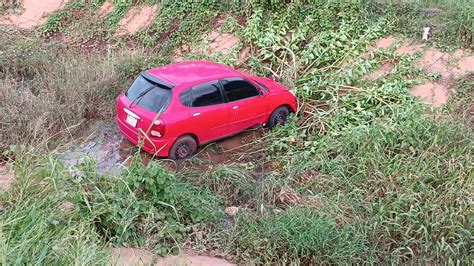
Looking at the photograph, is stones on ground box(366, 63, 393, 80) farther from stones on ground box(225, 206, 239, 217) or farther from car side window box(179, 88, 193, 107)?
stones on ground box(225, 206, 239, 217)

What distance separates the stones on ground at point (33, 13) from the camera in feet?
46.2

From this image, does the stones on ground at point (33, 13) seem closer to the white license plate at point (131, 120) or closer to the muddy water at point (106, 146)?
the muddy water at point (106, 146)

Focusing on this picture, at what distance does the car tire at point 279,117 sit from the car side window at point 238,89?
2.01 feet

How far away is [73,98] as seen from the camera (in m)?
9.37

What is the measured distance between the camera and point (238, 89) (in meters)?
8.62

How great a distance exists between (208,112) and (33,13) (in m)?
9.04

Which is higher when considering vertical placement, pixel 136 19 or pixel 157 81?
pixel 157 81

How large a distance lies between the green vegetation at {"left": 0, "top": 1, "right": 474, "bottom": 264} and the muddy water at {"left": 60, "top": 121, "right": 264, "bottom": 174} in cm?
29

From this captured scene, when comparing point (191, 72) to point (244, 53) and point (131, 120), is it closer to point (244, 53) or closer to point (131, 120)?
point (131, 120)

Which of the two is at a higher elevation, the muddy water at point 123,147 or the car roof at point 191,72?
the car roof at point 191,72

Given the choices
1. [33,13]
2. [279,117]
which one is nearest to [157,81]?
[279,117]

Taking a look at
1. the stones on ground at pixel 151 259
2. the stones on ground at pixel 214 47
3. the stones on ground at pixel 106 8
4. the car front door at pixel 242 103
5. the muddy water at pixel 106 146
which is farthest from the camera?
the stones on ground at pixel 106 8

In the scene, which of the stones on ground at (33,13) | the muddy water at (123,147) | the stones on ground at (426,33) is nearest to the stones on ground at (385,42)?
the stones on ground at (426,33)

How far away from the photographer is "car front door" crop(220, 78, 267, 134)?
851 cm
